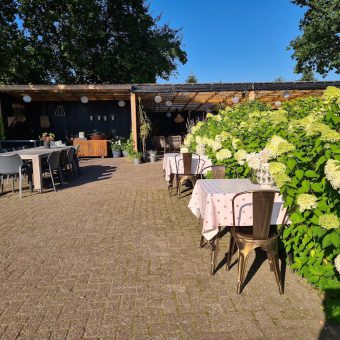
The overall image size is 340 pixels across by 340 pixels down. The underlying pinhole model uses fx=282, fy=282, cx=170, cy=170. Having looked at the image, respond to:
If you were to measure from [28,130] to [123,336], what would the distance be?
1478cm

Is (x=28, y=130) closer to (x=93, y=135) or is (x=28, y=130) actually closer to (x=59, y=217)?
(x=93, y=135)

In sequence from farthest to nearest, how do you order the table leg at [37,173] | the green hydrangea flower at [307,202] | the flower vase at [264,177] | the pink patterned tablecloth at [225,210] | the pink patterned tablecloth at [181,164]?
the table leg at [37,173], the pink patterned tablecloth at [181,164], the flower vase at [264,177], the pink patterned tablecloth at [225,210], the green hydrangea flower at [307,202]

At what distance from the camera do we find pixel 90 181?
25.9 ft

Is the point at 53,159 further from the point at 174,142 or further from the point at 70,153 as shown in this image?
the point at 174,142

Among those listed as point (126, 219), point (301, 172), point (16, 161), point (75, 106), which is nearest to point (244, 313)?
point (301, 172)

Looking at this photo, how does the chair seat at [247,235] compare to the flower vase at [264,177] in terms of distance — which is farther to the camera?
the flower vase at [264,177]

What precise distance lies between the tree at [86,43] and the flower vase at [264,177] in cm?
1585

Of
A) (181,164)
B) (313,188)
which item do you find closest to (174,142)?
(181,164)

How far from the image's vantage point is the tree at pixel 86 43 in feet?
53.7

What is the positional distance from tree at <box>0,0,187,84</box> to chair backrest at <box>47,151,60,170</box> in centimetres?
1163

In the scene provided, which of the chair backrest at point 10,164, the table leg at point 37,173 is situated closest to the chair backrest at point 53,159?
the table leg at point 37,173

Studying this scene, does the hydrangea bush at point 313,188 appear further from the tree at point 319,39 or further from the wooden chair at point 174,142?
the tree at point 319,39

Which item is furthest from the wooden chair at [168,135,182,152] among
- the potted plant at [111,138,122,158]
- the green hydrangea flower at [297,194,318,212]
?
the green hydrangea flower at [297,194,318,212]

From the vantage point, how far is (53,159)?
664 cm
